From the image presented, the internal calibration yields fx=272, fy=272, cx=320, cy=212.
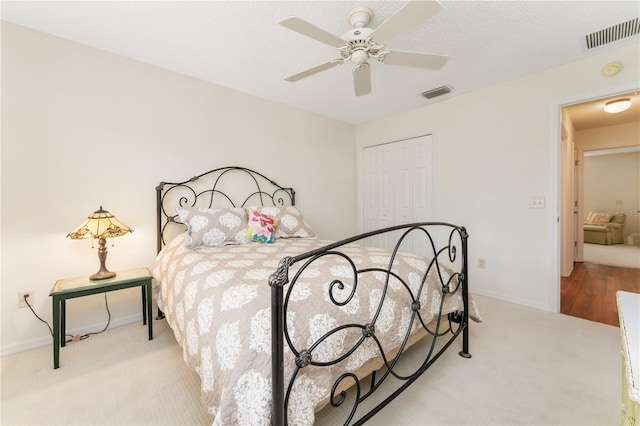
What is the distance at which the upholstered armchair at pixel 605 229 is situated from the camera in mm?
6098

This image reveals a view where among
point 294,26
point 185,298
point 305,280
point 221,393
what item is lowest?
point 221,393

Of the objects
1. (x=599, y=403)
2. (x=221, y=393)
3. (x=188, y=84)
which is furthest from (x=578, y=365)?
(x=188, y=84)

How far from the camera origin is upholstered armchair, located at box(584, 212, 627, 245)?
6098 mm

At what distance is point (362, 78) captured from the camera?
2.00m

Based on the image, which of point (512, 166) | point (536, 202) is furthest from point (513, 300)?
point (512, 166)

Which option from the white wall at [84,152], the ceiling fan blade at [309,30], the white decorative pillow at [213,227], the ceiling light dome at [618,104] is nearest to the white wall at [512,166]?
the ceiling light dome at [618,104]

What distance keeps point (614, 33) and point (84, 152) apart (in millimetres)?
4353

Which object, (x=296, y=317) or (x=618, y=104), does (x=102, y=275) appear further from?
(x=618, y=104)

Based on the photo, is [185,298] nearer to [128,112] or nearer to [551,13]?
[128,112]

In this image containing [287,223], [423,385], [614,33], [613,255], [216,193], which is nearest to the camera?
[423,385]

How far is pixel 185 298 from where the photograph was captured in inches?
60.8

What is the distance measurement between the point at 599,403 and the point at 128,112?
12.8ft

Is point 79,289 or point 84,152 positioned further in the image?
point 84,152

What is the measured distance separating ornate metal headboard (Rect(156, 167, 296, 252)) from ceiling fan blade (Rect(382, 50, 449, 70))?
202 cm
